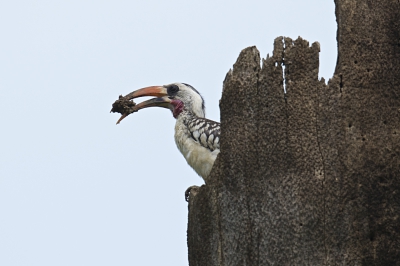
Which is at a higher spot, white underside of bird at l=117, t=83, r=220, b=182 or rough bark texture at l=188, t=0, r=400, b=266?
white underside of bird at l=117, t=83, r=220, b=182

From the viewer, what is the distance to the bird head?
849cm

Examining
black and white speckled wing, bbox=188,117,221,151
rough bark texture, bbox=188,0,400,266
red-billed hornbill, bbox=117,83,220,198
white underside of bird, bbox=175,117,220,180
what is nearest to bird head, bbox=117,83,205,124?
red-billed hornbill, bbox=117,83,220,198

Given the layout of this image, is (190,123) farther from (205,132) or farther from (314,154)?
(314,154)

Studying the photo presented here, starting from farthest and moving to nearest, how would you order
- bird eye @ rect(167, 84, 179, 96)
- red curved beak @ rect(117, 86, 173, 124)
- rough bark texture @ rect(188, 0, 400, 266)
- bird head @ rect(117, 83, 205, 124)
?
1. bird eye @ rect(167, 84, 179, 96)
2. bird head @ rect(117, 83, 205, 124)
3. red curved beak @ rect(117, 86, 173, 124)
4. rough bark texture @ rect(188, 0, 400, 266)

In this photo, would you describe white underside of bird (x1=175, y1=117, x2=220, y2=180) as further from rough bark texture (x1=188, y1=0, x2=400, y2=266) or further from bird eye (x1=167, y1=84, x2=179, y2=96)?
rough bark texture (x1=188, y1=0, x2=400, y2=266)

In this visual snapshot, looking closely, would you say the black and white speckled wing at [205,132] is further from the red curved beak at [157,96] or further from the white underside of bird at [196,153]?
the red curved beak at [157,96]

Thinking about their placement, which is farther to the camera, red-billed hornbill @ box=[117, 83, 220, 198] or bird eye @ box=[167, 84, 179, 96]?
bird eye @ box=[167, 84, 179, 96]

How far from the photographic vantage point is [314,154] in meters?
4.79

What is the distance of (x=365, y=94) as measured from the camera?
484cm

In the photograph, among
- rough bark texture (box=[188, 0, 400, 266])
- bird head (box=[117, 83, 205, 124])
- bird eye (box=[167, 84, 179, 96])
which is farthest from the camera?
bird eye (box=[167, 84, 179, 96])

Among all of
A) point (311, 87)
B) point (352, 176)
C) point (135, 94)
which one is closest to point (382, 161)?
point (352, 176)

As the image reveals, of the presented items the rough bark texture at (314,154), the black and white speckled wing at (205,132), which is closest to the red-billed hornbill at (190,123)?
the black and white speckled wing at (205,132)

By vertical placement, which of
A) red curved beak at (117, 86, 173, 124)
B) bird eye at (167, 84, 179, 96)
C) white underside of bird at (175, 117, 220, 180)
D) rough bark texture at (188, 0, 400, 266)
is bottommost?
rough bark texture at (188, 0, 400, 266)

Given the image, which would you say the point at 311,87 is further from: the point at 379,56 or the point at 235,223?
the point at 235,223
